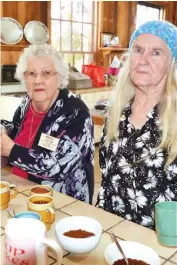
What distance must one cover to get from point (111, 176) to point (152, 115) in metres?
0.30

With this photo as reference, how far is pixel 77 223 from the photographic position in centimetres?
96

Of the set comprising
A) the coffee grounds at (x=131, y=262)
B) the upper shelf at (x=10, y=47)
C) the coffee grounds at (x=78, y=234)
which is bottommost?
the coffee grounds at (x=131, y=262)

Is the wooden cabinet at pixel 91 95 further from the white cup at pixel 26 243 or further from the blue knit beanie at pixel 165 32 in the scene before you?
the white cup at pixel 26 243

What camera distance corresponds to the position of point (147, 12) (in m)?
5.97

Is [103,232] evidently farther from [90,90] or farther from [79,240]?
[90,90]

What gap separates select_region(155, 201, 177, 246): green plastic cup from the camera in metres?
0.91

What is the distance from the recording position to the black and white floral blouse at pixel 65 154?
148cm

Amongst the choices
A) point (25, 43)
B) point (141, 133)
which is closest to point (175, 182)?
point (141, 133)

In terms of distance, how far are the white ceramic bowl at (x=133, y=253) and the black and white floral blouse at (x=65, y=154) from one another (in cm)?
67

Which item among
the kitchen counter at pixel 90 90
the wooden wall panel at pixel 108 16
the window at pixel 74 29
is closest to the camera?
the kitchen counter at pixel 90 90

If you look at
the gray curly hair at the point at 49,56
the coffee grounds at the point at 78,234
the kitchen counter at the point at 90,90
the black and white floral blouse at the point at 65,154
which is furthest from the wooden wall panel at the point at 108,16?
the coffee grounds at the point at 78,234

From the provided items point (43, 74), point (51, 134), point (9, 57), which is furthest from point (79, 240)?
point (9, 57)

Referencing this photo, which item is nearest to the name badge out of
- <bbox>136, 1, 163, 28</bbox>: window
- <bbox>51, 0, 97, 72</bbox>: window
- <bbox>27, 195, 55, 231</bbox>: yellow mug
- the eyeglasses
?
the eyeglasses

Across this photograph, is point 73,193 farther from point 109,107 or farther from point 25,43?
point 25,43
